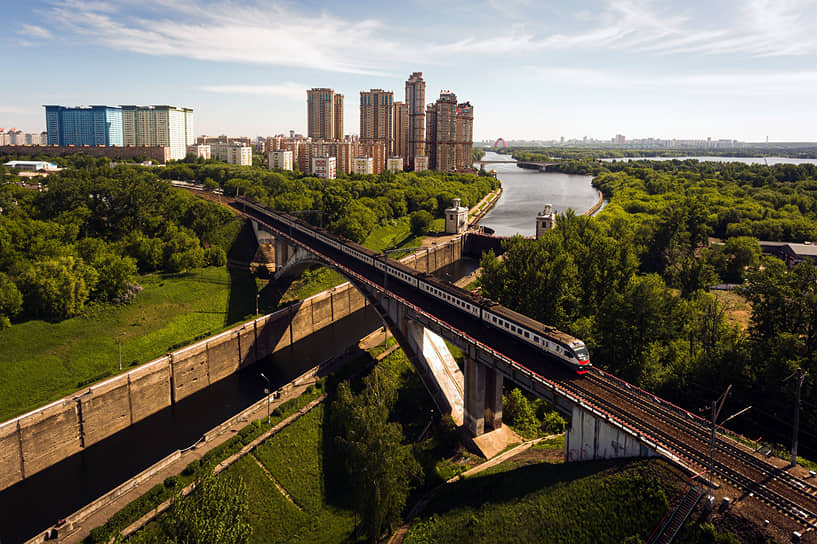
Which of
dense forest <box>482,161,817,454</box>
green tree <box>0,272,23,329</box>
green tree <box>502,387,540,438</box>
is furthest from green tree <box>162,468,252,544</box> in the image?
green tree <box>0,272,23,329</box>

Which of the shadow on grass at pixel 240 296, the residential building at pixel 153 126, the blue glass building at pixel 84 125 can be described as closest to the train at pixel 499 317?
the shadow on grass at pixel 240 296

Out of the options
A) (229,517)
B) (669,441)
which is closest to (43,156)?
(229,517)

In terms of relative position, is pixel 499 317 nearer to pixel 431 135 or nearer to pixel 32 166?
pixel 32 166

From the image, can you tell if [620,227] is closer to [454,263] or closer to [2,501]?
[454,263]

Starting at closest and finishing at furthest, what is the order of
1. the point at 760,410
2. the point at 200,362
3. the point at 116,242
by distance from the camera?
the point at 760,410
the point at 200,362
the point at 116,242

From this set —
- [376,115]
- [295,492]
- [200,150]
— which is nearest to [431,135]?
[376,115]
